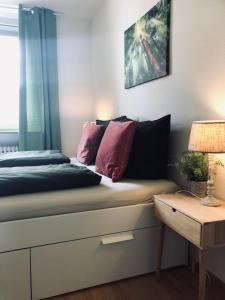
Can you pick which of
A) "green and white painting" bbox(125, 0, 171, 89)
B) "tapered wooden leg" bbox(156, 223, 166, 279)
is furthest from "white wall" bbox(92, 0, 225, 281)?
"tapered wooden leg" bbox(156, 223, 166, 279)

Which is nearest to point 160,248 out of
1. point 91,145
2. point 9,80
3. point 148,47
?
point 91,145

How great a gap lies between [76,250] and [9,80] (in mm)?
2855

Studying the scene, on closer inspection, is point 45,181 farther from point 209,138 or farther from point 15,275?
point 209,138

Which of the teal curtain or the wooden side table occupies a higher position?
the teal curtain

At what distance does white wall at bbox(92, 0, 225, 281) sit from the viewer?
5.06 feet

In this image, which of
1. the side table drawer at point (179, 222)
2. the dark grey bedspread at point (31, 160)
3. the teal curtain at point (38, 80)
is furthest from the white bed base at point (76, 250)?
the teal curtain at point (38, 80)

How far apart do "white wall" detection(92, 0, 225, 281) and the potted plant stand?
0.10m

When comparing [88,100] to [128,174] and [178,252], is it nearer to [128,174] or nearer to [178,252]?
[128,174]

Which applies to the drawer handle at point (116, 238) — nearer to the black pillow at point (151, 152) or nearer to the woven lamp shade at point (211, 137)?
the black pillow at point (151, 152)

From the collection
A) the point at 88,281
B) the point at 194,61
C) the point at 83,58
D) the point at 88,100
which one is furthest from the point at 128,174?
the point at 83,58

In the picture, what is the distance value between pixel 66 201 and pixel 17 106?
2.59 meters

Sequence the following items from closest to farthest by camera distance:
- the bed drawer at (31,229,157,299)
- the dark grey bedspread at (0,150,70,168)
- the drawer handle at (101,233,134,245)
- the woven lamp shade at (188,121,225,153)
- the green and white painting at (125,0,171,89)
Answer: the woven lamp shade at (188,121,225,153) → the bed drawer at (31,229,157,299) → the drawer handle at (101,233,134,245) → the green and white painting at (125,0,171,89) → the dark grey bedspread at (0,150,70,168)

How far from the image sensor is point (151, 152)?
183 centimetres

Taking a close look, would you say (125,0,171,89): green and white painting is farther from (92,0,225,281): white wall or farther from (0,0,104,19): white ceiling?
(0,0,104,19): white ceiling
